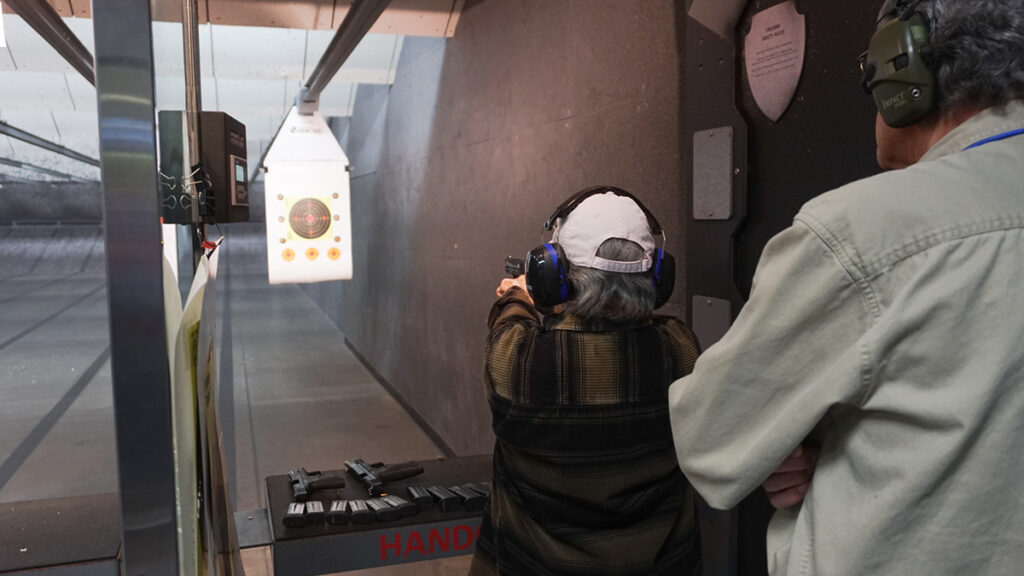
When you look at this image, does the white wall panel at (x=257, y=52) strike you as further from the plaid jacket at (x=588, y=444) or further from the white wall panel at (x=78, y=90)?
the plaid jacket at (x=588, y=444)

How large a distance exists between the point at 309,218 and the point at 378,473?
A: 11.7 feet

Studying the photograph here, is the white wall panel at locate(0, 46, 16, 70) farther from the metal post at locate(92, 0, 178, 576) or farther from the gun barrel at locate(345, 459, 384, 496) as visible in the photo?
the metal post at locate(92, 0, 178, 576)

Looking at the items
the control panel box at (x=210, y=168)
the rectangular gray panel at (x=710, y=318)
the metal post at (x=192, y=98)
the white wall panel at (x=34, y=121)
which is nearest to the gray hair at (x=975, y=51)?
the control panel box at (x=210, y=168)

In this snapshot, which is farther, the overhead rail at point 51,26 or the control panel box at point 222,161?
the overhead rail at point 51,26

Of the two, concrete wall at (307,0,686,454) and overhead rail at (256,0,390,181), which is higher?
overhead rail at (256,0,390,181)

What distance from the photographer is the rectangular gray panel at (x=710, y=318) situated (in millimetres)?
1934

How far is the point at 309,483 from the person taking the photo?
6.51 ft

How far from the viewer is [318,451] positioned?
5.57 metres

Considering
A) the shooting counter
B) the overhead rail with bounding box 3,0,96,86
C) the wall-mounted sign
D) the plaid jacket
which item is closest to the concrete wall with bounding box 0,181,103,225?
the overhead rail with bounding box 3,0,96,86

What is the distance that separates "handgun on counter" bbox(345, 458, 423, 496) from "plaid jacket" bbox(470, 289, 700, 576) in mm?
676

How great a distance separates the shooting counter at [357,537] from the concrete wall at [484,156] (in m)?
0.94

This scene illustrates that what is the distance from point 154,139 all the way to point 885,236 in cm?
68

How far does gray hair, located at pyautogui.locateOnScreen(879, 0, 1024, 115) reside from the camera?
0.70 meters

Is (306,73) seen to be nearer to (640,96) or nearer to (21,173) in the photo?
(640,96)
